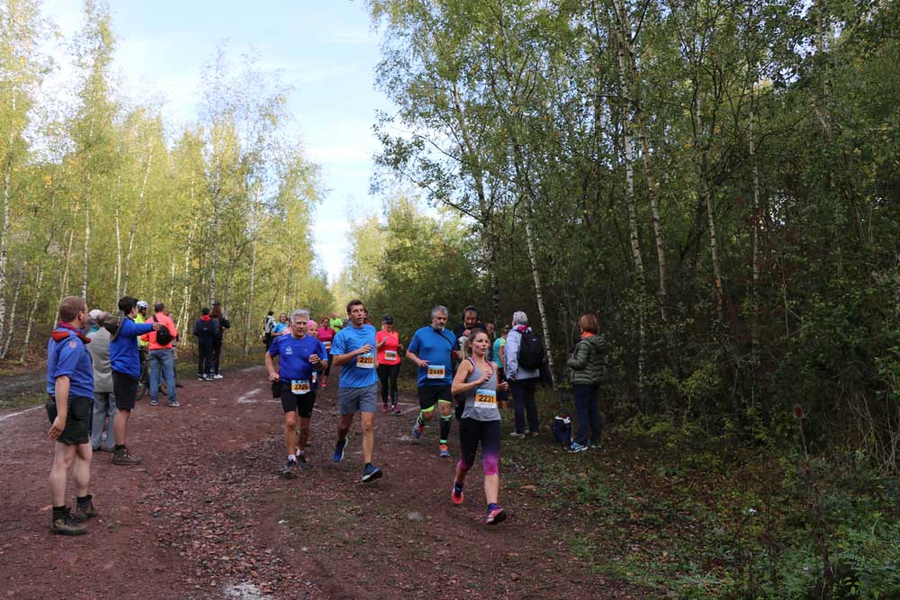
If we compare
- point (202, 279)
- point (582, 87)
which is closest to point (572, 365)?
point (582, 87)

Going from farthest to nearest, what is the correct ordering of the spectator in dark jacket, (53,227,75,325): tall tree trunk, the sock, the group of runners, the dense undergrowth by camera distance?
(53,227,75,325): tall tree trunk < the spectator in dark jacket < the sock < the group of runners < the dense undergrowth

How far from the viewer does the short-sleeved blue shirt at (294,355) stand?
800 centimetres

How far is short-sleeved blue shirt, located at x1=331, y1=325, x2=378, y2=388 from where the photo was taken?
313 inches

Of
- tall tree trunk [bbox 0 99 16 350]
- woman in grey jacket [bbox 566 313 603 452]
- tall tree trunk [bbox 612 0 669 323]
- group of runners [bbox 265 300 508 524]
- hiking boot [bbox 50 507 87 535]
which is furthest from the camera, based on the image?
tall tree trunk [bbox 0 99 16 350]

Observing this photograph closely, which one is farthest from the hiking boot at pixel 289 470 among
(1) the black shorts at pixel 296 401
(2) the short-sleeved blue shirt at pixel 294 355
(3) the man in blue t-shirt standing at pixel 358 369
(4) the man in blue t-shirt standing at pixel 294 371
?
(2) the short-sleeved blue shirt at pixel 294 355

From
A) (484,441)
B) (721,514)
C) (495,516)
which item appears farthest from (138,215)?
(721,514)

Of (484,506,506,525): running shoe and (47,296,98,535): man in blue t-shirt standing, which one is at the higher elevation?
(47,296,98,535): man in blue t-shirt standing

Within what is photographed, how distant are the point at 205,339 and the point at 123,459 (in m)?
9.72

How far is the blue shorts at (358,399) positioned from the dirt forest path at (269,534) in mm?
916

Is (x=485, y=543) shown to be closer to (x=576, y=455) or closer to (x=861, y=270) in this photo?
(x=576, y=455)

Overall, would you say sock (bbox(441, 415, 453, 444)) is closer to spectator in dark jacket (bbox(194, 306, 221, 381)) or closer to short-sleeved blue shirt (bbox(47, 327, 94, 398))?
short-sleeved blue shirt (bbox(47, 327, 94, 398))

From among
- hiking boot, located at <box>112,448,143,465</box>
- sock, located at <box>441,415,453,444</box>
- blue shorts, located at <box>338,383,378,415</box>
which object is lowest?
hiking boot, located at <box>112,448,143,465</box>

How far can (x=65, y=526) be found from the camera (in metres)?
5.43

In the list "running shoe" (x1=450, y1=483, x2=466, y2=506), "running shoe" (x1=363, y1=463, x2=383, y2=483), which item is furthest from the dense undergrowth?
"running shoe" (x1=363, y1=463, x2=383, y2=483)
